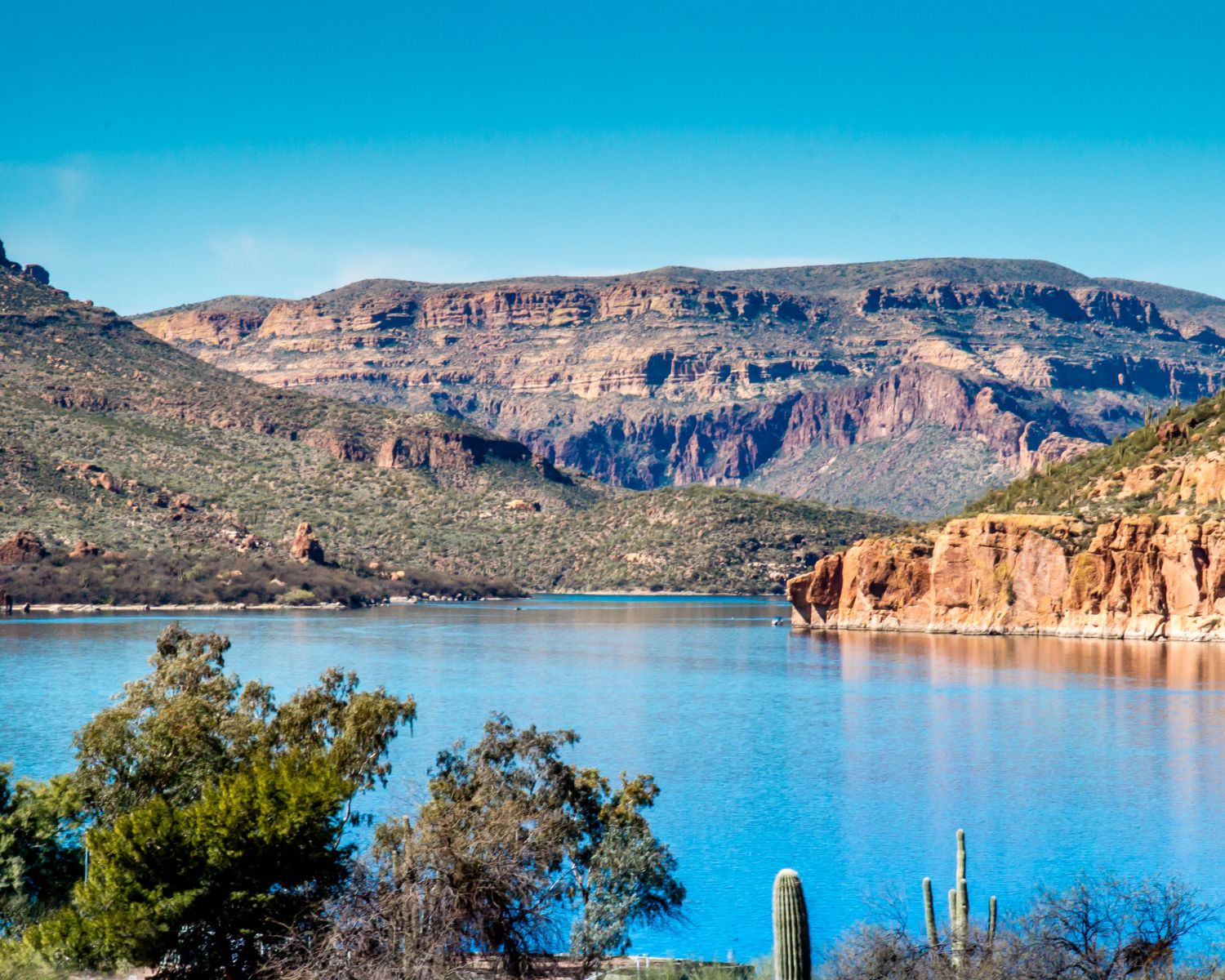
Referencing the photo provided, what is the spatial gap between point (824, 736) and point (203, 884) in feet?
124

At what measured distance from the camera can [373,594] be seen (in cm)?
16638

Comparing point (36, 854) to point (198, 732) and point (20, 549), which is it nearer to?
point (198, 732)

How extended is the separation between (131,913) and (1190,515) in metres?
81.4

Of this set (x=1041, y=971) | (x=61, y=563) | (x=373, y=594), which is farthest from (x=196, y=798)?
(x=373, y=594)

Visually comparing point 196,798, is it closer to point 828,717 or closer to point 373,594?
point 828,717

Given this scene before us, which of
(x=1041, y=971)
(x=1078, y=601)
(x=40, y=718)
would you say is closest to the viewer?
(x=1041, y=971)

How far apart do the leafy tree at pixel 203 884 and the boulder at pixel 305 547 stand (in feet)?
463

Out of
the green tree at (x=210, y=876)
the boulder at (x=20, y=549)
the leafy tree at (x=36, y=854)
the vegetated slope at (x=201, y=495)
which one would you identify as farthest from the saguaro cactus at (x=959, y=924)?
the vegetated slope at (x=201, y=495)

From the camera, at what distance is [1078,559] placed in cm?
9488

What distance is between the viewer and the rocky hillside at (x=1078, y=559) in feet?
297

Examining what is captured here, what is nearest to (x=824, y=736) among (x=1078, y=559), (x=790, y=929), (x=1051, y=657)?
(x=1051, y=657)

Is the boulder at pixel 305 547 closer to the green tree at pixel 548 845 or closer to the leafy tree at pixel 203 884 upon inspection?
the green tree at pixel 548 845

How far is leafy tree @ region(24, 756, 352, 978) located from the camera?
71.6ft

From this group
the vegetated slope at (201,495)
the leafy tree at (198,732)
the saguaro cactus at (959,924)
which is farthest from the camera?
the vegetated slope at (201,495)
